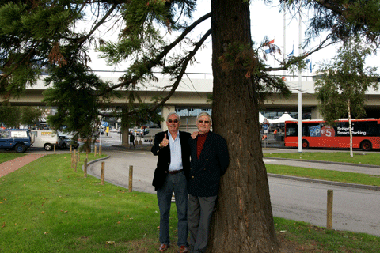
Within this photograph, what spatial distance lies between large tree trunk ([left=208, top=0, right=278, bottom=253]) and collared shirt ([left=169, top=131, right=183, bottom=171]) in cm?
55

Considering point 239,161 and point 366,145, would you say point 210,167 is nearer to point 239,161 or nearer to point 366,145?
point 239,161

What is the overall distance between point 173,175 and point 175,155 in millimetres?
264

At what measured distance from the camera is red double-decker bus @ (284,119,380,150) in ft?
102

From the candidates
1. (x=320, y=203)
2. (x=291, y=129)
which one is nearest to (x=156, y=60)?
(x=320, y=203)

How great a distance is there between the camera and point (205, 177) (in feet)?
13.9

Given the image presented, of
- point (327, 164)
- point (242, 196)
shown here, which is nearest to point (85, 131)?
point (242, 196)

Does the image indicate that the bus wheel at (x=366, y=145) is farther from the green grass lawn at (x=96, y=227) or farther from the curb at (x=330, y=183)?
the green grass lawn at (x=96, y=227)

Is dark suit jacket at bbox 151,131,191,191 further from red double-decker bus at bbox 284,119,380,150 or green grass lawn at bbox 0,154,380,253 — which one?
red double-decker bus at bbox 284,119,380,150

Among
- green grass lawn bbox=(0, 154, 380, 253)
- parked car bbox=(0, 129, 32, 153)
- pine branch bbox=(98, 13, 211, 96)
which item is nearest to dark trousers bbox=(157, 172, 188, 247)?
green grass lawn bbox=(0, 154, 380, 253)

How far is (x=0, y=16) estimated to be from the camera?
3.61 m

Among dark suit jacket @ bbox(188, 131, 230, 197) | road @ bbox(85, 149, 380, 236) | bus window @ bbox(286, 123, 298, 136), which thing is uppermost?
bus window @ bbox(286, 123, 298, 136)

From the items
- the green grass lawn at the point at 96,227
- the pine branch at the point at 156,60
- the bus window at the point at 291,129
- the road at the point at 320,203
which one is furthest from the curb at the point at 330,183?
the bus window at the point at 291,129

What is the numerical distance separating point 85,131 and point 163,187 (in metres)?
1.41

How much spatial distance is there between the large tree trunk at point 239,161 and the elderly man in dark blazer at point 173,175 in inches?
16.9
